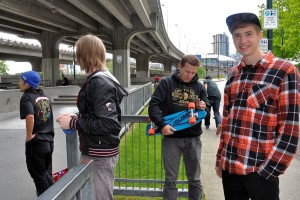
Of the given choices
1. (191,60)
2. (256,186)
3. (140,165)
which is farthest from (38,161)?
(256,186)

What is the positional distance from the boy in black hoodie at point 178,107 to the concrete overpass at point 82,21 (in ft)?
51.5

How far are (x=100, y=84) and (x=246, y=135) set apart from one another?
110cm

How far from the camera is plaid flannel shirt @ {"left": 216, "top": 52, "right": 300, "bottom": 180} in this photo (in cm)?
218

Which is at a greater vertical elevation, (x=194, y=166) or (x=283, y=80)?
(x=283, y=80)

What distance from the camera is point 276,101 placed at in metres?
2.26

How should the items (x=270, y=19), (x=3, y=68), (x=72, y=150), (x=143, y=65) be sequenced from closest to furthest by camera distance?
1. (x=72, y=150)
2. (x=270, y=19)
3. (x=143, y=65)
4. (x=3, y=68)

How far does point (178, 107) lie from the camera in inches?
142

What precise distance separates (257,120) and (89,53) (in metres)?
1.33

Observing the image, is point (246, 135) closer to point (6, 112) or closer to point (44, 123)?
point (44, 123)

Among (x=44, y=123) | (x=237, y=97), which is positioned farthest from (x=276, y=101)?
(x=44, y=123)

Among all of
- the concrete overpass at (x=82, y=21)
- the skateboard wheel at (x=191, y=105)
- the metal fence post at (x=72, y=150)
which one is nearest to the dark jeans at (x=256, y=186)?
the skateboard wheel at (x=191, y=105)

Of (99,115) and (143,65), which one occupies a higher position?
(143,65)

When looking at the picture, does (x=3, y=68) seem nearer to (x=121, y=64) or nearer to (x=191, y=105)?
(x=121, y=64)

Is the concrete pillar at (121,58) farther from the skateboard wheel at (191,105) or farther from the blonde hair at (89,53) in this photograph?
the blonde hair at (89,53)
